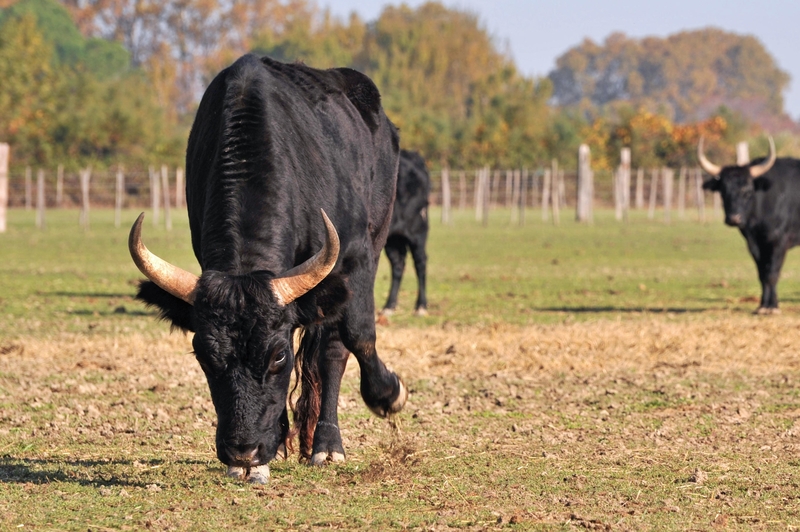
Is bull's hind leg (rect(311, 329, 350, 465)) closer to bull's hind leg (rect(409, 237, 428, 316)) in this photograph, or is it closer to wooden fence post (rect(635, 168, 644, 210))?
bull's hind leg (rect(409, 237, 428, 316))

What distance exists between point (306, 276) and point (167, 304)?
0.67 metres

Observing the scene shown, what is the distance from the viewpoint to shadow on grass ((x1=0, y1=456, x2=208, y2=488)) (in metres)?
5.46

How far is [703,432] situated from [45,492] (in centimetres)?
392

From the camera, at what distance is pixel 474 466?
19.3ft

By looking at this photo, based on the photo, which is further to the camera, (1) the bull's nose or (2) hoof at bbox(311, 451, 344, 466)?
(2) hoof at bbox(311, 451, 344, 466)

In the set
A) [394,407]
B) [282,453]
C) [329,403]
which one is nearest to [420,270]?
[394,407]

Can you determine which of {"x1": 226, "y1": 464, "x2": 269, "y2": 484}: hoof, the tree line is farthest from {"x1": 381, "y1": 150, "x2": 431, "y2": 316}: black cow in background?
the tree line

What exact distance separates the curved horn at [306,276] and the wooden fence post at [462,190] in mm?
43090

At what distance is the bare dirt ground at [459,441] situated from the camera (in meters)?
4.94

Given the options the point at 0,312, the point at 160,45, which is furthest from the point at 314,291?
the point at 160,45

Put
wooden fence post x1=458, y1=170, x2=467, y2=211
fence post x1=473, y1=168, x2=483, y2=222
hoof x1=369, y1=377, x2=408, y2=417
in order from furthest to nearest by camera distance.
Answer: wooden fence post x1=458, y1=170, x2=467, y2=211 → fence post x1=473, y1=168, x2=483, y2=222 → hoof x1=369, y1=377, x2=408, y2=417

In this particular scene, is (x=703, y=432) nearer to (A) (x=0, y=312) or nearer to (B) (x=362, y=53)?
(A) (x=0, y=312)

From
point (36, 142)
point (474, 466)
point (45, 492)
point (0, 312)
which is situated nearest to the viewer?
point (45, 492)

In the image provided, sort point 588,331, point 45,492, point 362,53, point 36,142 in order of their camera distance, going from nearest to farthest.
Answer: point 45,492 → point 588,331 → point 36,142 → point 362,53
